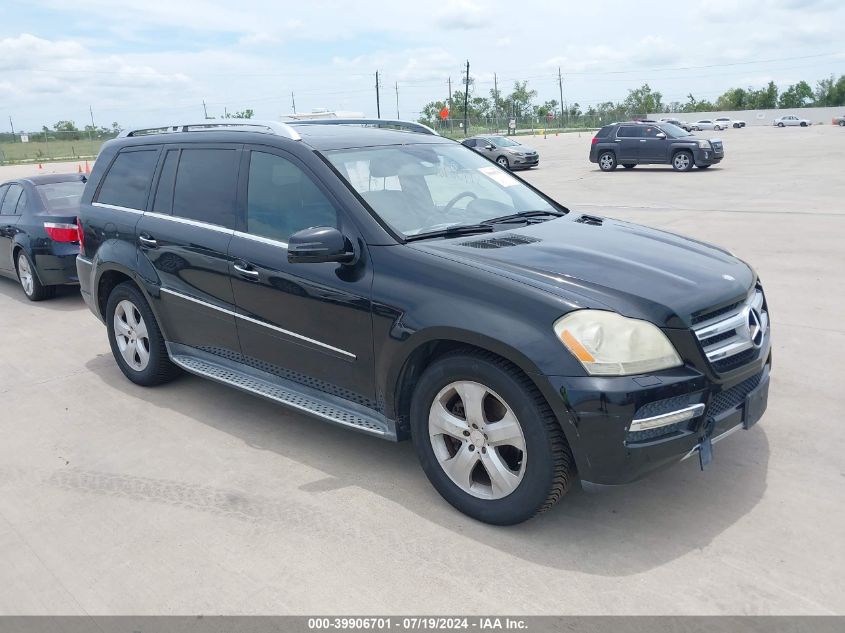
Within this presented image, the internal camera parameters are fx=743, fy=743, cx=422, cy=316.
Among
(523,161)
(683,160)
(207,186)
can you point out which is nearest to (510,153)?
(523,161)

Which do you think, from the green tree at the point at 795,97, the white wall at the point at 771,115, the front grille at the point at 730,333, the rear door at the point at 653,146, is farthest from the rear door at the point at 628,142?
the green tree at the point at 795,97

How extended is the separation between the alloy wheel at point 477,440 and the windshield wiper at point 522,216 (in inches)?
49.6

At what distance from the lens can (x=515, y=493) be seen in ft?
10.7

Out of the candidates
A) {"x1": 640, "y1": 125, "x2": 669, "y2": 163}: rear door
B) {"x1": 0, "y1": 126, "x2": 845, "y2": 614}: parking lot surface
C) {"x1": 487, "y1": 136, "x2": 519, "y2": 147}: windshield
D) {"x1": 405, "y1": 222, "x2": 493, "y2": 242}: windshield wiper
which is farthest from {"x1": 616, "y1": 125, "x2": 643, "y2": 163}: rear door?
{"x1": 405, "y1": 222, "x2": 493, "y2": 242}: windshield wiper

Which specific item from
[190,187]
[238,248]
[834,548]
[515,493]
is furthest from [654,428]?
[190,187]

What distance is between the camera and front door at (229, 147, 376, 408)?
379 cm

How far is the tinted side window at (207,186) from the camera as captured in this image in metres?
4.55

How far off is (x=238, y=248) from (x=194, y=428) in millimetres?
1210

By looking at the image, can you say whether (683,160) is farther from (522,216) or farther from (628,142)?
(522,216)

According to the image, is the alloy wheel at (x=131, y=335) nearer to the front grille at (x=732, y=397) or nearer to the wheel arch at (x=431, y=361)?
the wheel arch at (x=431, y=361)

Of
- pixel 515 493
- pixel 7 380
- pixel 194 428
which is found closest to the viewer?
pixel 515 493

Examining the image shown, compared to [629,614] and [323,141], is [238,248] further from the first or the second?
[629,614]

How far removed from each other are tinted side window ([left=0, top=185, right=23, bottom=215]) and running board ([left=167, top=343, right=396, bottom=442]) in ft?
17.5

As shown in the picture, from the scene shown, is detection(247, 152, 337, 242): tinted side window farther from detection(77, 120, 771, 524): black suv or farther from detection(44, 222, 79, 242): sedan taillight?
detection(44, 222, 79, 242): sedan taillight
